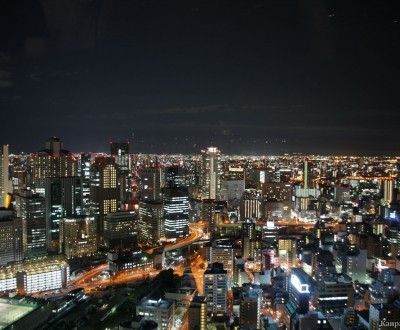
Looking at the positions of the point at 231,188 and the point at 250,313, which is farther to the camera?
the point at 231,188

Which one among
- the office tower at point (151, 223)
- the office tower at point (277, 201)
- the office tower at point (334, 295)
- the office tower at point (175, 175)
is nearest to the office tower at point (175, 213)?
the office tower at point (151, 223)

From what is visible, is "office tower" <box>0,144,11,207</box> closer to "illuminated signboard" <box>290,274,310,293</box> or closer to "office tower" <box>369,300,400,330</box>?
"illuminated signboard" <box>290,274,310,293</box>

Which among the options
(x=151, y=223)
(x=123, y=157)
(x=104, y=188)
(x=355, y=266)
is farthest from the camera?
(x=123, y=157)

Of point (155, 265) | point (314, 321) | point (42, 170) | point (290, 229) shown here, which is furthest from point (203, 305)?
point (42, 170)

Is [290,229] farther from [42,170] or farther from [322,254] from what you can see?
[42,170]

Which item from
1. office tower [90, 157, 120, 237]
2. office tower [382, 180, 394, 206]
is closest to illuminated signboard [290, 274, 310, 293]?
office tower [90, 157, 120, 237]

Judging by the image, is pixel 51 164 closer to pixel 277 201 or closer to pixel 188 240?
pixel 188 240

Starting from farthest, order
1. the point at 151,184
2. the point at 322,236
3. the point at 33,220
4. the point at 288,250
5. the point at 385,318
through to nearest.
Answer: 1. the point at 151,184
2. the point at 322,236
3. the point at 33,220
4. the point at 288,250
5. the point at 385,318

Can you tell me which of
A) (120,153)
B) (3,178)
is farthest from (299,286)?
(120,153)
